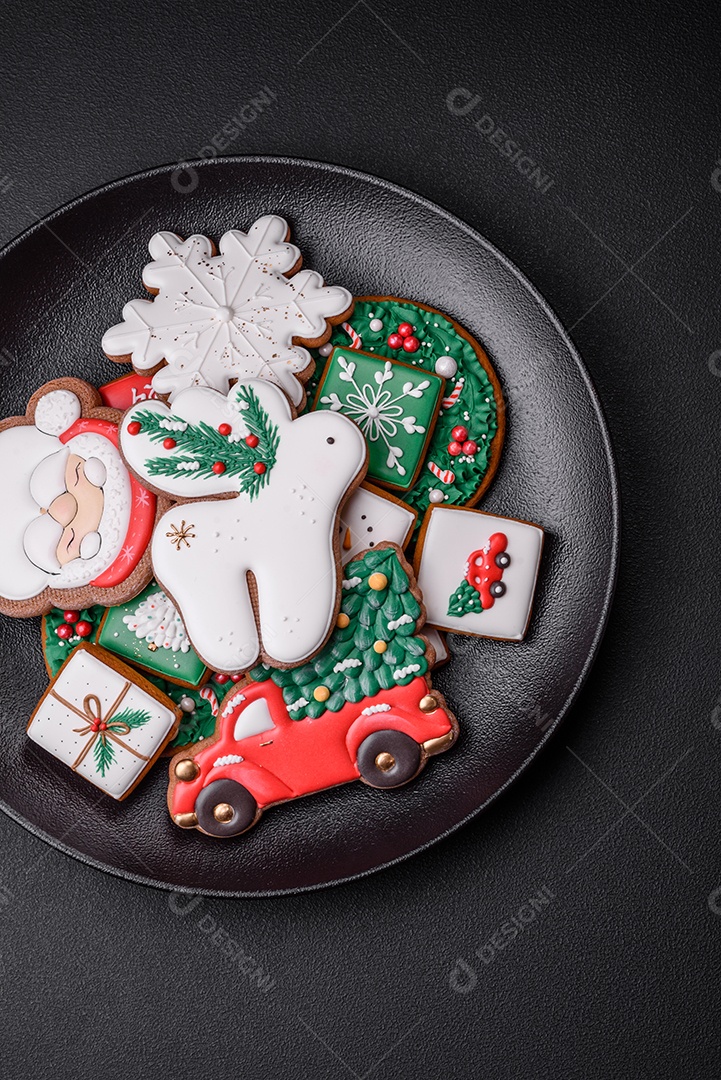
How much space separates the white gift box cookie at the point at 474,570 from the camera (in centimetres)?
185

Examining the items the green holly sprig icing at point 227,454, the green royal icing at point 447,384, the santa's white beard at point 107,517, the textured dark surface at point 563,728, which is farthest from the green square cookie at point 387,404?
the santa's white beard at point 107,517

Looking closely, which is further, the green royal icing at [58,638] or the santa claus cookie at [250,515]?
the green royal icing at [58,638]

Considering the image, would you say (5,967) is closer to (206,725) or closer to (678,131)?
(206,725)

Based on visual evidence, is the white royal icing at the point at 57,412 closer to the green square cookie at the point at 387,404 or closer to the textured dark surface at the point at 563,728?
the textured dark surface at the point at 563,728

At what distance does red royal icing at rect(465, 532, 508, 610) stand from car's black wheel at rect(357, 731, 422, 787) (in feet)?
1.03

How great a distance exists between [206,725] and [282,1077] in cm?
82

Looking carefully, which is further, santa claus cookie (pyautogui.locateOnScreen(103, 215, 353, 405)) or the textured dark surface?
the textured dark surface

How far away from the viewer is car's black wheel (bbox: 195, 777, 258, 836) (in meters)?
1.84

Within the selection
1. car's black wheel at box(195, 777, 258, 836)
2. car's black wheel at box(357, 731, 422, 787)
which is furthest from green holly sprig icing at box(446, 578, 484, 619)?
car's black wheel at box(195, 777, 258, 836)

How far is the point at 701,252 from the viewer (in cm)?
206

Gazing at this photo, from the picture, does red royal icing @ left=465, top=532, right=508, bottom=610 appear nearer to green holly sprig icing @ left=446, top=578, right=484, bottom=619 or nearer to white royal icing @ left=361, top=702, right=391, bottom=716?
green holly sprig icing @ left=446, top=578, right=484, bottom=619

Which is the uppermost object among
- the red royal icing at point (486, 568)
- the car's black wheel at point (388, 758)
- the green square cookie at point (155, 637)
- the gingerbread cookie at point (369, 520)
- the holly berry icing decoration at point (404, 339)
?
the holly berry icing decoration at point (404, 339)

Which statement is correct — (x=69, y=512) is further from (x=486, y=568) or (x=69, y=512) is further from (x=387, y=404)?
(x=486, y=568)

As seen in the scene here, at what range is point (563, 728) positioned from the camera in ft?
6.57
